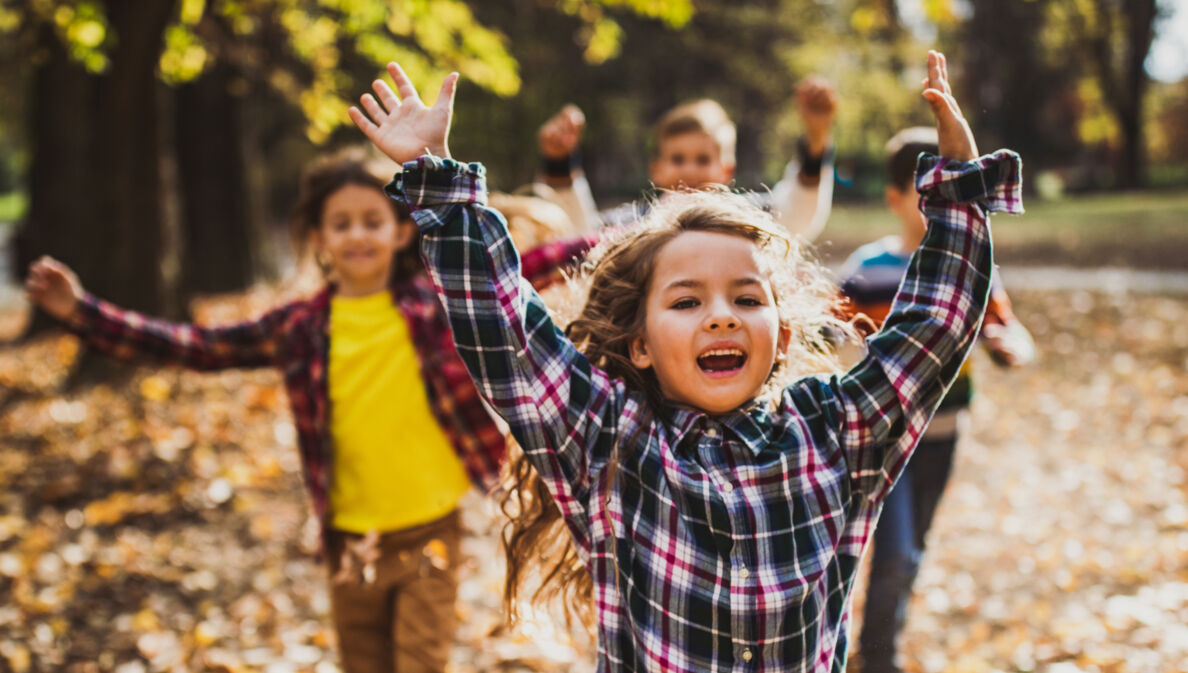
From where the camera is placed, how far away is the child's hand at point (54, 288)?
8.68 feet

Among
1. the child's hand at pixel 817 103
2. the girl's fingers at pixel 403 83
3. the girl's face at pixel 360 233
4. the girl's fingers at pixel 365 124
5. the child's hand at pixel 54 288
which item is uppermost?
the child's hand at pixel 817 103

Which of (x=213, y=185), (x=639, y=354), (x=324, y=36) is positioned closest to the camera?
(x=639, y=354)

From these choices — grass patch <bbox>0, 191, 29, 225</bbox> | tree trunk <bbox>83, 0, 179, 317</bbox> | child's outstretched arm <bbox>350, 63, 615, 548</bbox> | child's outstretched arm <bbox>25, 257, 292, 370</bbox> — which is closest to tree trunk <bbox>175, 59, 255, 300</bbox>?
tree trunk <bbox>83, 0, 179, 317</bbox>

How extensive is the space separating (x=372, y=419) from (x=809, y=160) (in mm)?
2052

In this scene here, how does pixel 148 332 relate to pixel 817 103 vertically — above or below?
below

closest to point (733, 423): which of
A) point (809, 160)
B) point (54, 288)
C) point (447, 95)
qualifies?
point (447, 95)

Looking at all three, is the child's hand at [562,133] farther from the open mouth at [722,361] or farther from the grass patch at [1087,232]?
the grass patch at [1087,232]

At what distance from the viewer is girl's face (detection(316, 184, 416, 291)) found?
2924mm

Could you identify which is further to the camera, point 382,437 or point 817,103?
point 817,103

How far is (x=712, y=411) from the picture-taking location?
187 centimetres

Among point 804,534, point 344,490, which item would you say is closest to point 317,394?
point 344,490

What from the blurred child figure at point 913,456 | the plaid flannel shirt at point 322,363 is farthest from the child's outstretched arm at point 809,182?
the plaid flannel shirt at point 322,363

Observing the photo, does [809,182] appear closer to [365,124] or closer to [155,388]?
[365,124]

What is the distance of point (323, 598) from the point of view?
450 cm
